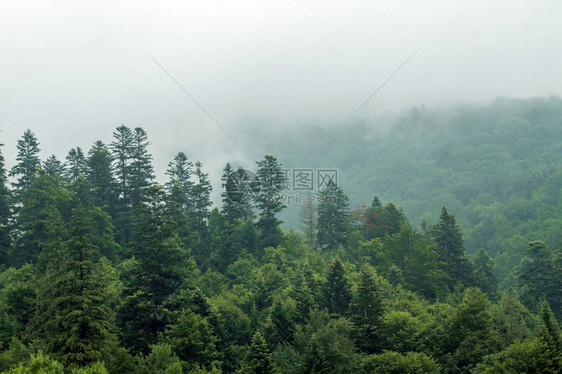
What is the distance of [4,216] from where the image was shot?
6209 centimetres

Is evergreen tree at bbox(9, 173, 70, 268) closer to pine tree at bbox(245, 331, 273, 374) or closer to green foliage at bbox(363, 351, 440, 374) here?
pine tree at bbox(245, 331, 273, 374)

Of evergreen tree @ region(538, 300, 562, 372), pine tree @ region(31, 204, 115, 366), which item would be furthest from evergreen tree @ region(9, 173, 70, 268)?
evergreen tree @ region(538, 300, 562, 372)

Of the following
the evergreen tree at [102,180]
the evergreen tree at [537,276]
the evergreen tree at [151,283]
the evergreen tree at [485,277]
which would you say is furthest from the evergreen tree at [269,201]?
the evergreen tree at [537,276]

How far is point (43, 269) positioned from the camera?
163 ft

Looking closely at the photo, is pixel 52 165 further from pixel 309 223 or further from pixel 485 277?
pixel 485 277

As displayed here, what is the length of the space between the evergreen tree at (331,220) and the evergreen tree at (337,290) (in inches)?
1104

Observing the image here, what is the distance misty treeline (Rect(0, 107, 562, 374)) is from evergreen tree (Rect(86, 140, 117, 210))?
21 centimetres

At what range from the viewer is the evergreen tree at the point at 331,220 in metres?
78.9

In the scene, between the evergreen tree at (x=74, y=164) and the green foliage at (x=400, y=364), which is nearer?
the green foliage at (x=400, y=364)

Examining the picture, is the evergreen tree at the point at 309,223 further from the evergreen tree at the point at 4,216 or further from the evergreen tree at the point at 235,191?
the evergreen tree at the point at 4,216

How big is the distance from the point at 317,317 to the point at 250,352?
957cm

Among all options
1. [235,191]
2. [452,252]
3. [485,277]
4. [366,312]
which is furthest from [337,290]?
[485,277]

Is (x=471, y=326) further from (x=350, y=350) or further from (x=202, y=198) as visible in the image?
(x=202, y=198)

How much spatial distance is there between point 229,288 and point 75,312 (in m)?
29.3
